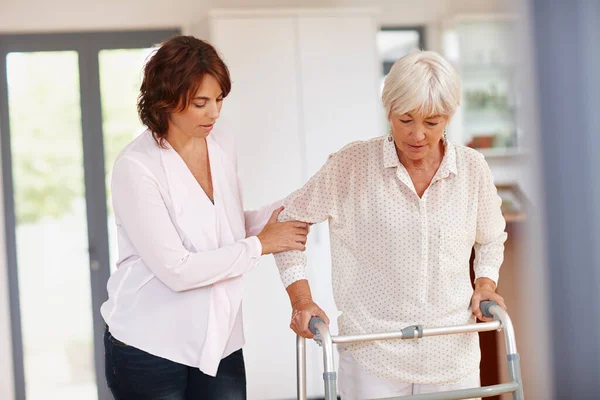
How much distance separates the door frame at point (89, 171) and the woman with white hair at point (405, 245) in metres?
3.07

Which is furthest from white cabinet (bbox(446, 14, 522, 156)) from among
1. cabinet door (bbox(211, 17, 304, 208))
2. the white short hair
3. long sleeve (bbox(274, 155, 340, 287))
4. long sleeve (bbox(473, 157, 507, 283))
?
the white short hair

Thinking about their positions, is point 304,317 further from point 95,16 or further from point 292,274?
point 95,16

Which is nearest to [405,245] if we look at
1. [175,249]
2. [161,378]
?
[175,249]

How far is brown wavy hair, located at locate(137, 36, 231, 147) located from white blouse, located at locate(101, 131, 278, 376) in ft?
0.22

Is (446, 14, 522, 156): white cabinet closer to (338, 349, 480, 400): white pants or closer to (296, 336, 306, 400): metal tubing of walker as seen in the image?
(338, 349, 480, 400): white pants

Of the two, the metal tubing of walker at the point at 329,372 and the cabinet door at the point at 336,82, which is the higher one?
the cabinet door at the point at 336,82

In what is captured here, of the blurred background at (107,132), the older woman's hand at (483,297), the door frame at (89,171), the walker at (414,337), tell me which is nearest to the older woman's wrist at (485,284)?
the older woman's hand at (483,297)

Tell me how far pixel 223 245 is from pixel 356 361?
44cm

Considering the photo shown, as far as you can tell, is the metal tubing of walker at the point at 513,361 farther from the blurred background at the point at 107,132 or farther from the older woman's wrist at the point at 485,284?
the blurred background at the point at 107,132

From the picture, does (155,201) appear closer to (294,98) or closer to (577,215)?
(577,215)

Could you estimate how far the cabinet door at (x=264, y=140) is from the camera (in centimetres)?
457

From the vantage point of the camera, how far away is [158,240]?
195 cm

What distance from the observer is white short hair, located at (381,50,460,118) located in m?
1.84

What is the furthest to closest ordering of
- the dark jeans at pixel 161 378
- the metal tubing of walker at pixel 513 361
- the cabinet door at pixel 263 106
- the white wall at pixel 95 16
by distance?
1. the white wall at pixel 95 16
2. the cabinet door at pixel 263 106
3. the dark jeans at pixel 161 378
4. the metal tubing of walker at pixel 513 361
